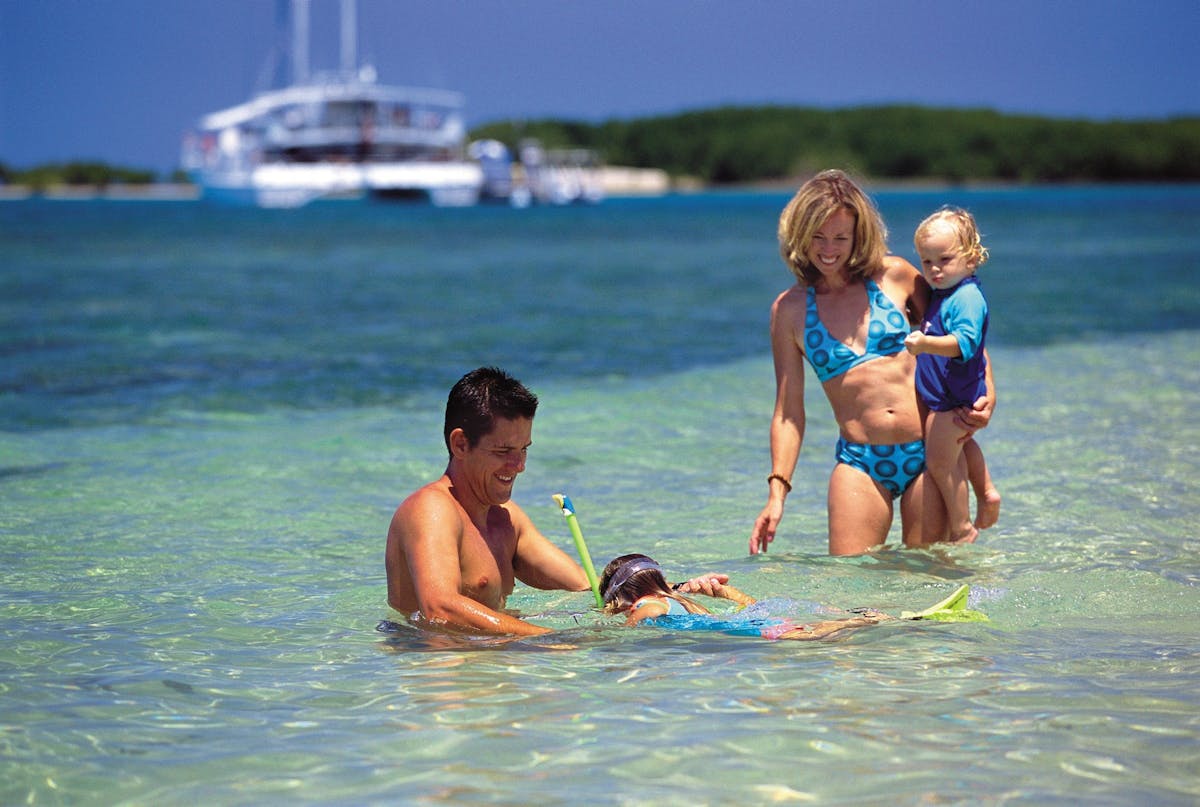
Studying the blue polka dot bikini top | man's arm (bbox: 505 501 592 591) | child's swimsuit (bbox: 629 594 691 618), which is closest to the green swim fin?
child's swimsuit (bbox: 629 594 691 618)

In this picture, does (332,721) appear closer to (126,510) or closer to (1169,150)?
(126,510)

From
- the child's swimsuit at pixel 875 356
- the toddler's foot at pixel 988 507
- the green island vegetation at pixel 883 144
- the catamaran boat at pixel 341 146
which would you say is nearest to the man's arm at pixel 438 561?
the child's swimsuit at pixel 875 356

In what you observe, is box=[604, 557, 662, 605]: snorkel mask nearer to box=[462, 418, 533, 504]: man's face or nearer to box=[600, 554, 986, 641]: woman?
box=[600, 554, 986, 641]: woman

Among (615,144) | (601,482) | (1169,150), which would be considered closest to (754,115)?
(615,144)

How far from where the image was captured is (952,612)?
171 inches

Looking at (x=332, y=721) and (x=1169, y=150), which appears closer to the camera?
(x=332, y=721)

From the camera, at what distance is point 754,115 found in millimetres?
177875

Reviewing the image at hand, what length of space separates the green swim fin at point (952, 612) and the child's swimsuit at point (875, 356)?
663mm

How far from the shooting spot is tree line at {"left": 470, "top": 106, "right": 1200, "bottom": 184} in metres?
156

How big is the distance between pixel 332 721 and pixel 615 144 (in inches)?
6971

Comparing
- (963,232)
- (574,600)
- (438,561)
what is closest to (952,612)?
(963,232)

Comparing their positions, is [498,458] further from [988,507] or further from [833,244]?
[988,507]

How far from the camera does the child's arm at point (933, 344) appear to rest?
4422 mm

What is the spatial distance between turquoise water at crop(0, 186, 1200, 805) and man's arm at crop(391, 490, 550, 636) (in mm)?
141
